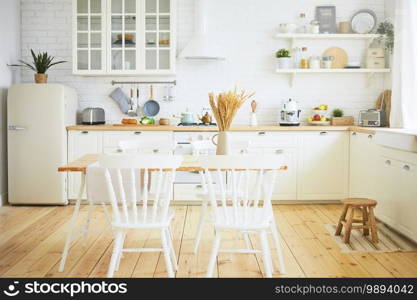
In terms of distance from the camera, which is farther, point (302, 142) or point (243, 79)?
point (243, 79)

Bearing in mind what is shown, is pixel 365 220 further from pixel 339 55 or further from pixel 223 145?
pixel 339 55

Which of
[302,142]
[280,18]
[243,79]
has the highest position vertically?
[280,18]

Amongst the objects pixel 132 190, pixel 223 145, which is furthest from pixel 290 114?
pixel 132 190

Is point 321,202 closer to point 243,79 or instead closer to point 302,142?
point 302,142

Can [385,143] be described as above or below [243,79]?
below

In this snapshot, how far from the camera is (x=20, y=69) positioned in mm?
6629

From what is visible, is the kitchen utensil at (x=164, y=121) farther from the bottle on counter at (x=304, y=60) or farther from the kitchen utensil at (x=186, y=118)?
the bottle on counter at (x=304, y=60)

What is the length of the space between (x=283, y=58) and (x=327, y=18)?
0.73 m

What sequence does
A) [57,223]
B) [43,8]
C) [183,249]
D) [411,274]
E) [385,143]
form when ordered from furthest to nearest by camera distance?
[43,8]
[57,223]
[385,143]
[183,249]
[411,274]

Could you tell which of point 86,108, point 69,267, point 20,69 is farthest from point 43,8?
point 69,267

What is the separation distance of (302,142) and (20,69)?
11.2 feet

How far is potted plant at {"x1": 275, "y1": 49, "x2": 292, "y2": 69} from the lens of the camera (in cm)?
646

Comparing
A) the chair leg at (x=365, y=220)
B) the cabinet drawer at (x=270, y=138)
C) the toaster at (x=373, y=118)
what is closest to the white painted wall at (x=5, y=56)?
the cabinet drawer at (x=270, y=138)

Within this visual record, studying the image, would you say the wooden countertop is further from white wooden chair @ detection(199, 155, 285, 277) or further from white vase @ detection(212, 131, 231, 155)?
white wooden chair @ detection(199, 155, 285, 277)
